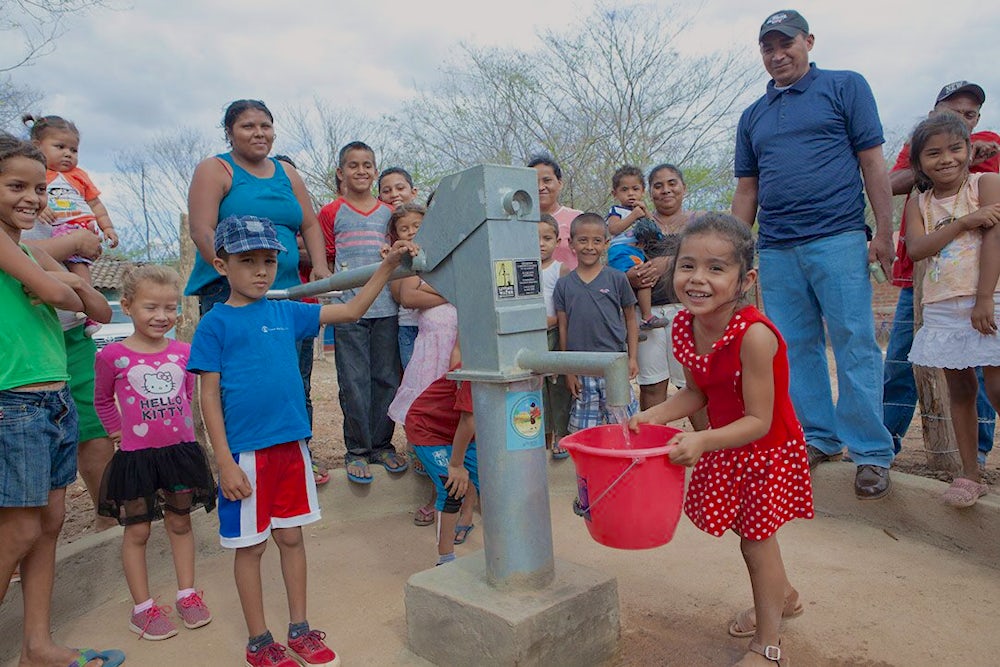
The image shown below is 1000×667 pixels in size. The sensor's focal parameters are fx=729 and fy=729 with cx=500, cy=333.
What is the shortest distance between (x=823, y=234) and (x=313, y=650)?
253cm

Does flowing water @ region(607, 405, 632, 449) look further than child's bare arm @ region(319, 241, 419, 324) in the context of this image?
No

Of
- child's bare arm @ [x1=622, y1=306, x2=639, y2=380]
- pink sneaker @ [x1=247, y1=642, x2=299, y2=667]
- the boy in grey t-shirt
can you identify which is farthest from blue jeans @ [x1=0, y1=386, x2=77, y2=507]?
child's bare arm @ [x1=622, y1=306, x2=639, y2=380]

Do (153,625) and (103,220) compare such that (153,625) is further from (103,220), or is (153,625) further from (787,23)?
(787,23)

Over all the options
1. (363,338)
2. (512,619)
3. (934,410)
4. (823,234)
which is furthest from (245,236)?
(934,410)

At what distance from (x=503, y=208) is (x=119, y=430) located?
189 centimetres

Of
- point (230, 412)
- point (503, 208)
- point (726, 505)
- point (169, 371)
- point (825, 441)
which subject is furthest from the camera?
point (825, 441)

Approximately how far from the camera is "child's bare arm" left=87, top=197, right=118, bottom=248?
3.70 metres

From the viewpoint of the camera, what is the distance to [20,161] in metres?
2.12

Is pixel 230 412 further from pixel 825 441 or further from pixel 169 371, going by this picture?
pixel 825 441

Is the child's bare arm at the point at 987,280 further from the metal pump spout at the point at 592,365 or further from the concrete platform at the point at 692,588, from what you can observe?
the metal pump spout at the point at 592,365

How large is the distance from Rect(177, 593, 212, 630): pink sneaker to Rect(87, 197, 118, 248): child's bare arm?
192 centimetres

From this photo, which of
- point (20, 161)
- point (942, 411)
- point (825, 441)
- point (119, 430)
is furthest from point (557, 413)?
point (20, 161)

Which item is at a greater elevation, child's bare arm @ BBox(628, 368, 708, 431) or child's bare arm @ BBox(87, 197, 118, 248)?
child's bare arm @ BBox(87, 197, 118, 248)

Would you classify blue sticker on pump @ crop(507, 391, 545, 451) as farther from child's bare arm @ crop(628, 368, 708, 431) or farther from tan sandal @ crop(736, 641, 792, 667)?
tan sandal @ crop(736, 641, 792, 667)
